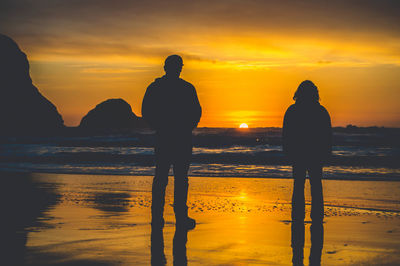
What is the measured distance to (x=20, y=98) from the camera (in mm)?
108562

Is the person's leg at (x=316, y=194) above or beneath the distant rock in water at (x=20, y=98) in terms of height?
beneath

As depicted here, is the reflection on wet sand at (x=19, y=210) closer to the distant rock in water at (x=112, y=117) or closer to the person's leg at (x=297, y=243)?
the person's leg at (x=297, y=243)

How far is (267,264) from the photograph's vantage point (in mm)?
4531

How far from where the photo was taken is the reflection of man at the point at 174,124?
21.1 feet

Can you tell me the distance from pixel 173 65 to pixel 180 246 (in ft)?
7.96

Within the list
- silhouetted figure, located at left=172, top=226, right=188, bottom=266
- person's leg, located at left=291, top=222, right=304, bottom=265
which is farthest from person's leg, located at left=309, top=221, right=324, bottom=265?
silhouetted figure, located at left=172, top=226, right=188, bottom=266

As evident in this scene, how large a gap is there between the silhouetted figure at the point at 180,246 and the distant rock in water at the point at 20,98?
99927mm

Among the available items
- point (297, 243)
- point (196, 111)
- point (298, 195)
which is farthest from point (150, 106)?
point (297, 243)

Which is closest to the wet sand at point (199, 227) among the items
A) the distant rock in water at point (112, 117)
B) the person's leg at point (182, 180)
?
the person's leg at point (182, 180)

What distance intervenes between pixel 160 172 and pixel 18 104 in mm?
107139

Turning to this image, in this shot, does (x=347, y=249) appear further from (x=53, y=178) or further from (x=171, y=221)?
(x=53, y=178)

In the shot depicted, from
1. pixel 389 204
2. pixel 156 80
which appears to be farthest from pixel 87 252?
pixel 389 204

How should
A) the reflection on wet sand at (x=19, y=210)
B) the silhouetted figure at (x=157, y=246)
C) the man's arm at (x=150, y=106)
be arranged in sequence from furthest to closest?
1. the man's arm at (x=150, y=106)
2. the reflection on wet sand at (x=19, y=210)
3. the silhouetted figure at (x=157, y=246)

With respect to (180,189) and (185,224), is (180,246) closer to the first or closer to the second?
(185,224)
